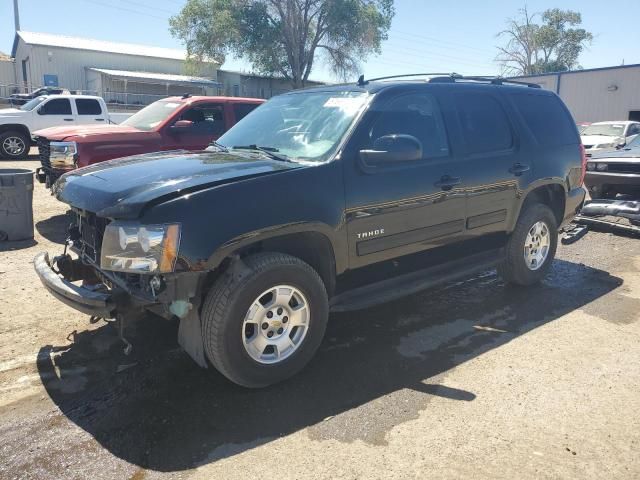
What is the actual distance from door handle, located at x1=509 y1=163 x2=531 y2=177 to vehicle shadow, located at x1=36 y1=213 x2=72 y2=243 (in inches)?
213

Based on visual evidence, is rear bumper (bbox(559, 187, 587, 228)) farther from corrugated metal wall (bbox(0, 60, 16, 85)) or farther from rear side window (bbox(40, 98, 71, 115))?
corrugated metal wall (bbox(0, 60, 16, 85))

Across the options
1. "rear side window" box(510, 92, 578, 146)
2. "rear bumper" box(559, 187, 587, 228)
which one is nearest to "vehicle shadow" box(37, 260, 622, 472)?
"rear bumper" box(559, 187, 587, 228)

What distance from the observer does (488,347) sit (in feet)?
13.6

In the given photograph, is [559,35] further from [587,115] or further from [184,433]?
[184,433]

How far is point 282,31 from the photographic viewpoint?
1565 inches

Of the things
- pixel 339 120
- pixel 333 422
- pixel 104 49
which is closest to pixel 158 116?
pixel 339 120

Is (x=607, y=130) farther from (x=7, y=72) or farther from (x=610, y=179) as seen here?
(x=7, y=72)

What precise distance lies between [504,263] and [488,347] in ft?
4.70

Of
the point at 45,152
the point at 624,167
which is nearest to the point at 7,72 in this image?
the point at 45,152

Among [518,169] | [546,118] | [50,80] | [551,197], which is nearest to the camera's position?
[518,169]

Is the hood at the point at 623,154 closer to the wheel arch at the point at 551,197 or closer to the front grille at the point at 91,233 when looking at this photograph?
the wheel arch at the point at 551,197

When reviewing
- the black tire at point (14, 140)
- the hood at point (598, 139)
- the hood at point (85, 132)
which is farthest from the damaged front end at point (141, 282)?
the hood at point (598, 139)

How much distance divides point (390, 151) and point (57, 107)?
1505cm

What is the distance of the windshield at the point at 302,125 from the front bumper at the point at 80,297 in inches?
62.5
